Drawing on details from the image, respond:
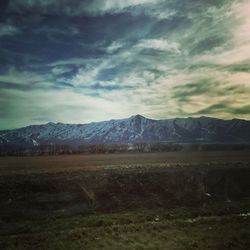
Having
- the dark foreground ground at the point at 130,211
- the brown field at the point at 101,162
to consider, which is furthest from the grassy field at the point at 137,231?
the brown field at the point at 101,162

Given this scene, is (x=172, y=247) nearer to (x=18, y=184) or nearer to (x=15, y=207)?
(x=15, y=207)

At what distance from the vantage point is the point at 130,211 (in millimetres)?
41562

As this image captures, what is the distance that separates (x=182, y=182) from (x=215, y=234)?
30.9m

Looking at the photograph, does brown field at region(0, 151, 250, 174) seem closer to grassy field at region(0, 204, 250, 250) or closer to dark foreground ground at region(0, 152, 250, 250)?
dark foreground ground at region(0, 152, 250, 250)

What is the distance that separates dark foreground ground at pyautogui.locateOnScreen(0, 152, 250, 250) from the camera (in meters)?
26.8

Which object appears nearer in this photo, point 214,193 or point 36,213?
point 36,213

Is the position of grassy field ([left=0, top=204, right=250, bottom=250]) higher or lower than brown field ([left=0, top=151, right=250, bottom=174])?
lower

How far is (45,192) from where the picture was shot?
50.4m

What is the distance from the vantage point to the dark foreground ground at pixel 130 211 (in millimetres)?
26766

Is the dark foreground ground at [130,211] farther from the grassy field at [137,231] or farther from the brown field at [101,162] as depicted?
the brown field at [101,162]

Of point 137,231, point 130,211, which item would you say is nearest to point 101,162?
point 130,211

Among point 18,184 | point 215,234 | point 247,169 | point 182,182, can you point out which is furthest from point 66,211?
point 247,169

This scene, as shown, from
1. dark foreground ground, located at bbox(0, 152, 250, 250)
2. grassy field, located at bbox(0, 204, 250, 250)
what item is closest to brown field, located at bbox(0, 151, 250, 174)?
dark foreground ground, located at bbox(0, 152, 250, 250)

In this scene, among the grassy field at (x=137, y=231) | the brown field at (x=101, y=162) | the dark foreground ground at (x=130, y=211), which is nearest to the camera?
the grassy field at (x=137, y=231)
